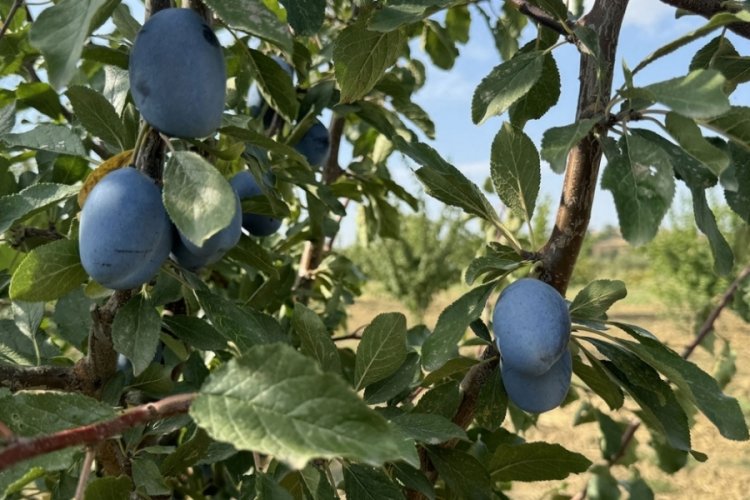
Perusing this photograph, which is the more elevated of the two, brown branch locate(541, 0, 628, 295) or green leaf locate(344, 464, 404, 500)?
brown branch locate(541, 0, 628, 295)

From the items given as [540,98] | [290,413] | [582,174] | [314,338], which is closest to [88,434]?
[290,413]

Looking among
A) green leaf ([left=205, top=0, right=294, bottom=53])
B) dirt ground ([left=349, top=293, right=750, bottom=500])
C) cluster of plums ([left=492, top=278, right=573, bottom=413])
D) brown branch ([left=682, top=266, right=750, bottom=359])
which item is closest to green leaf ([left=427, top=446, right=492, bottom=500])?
cluster of plums ([left=492, top=278, right=573, bottom=413])

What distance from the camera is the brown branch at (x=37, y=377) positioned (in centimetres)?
78

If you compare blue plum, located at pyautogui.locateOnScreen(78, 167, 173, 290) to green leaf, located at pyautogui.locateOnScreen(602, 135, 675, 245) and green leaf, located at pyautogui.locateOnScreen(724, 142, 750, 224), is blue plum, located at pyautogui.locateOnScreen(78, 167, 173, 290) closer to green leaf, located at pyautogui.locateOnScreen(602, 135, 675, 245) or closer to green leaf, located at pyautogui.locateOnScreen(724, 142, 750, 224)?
green leaf, located at pyautogui.locateOnScreen(602, 135, 675, 245)

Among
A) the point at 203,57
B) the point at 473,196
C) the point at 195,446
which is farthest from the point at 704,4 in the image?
the point at 195,446

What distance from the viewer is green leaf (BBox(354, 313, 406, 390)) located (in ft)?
2.55

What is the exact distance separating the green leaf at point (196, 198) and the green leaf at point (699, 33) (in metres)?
0.44

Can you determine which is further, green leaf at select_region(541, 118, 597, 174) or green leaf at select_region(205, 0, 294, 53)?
green leaf at select_region(541, 118, 597, 174)

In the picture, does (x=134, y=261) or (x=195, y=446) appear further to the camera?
(x=195, y=446)

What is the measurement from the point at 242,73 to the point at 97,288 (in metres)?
0.46

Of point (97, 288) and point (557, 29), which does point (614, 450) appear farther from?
point (97, 288)

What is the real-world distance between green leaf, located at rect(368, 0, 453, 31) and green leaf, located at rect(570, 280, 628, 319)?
0.34 m

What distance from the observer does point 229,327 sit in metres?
0.71

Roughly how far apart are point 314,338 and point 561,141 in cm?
33
